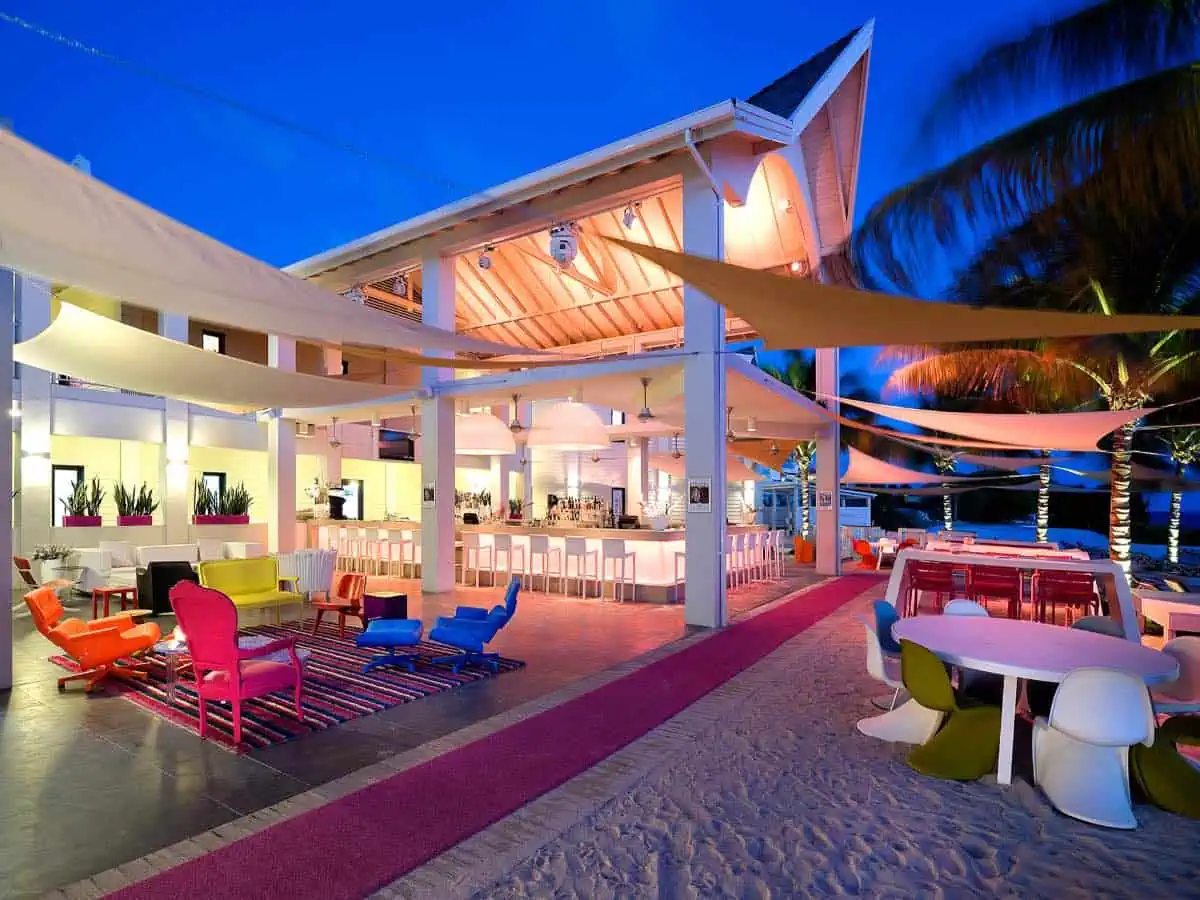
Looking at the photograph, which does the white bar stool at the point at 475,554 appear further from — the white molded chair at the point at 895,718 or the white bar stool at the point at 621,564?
the white molded chair at the point at 895,718

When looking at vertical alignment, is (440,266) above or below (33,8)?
below

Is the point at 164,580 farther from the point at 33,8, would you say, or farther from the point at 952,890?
the point at 33,8

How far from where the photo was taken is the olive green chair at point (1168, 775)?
3.37 m

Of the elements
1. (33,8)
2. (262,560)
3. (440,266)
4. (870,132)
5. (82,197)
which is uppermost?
(33,8)

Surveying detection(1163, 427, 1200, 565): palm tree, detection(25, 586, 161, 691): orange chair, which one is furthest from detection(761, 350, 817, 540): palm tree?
detection(25, 586, 161, 691): orange chair

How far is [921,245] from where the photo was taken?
311 inches

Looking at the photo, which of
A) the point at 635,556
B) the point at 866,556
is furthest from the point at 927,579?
the point at 866,556

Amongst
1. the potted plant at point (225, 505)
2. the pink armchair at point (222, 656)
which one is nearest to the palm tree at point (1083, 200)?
the pink armchair at point (222, 656)

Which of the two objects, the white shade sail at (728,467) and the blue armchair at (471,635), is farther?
the white shade sail at (728,467)

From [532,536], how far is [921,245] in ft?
21.3

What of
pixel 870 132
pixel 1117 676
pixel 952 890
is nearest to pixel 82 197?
pixel 952 890

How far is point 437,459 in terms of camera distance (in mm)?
10250

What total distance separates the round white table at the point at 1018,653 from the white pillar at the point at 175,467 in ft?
43.9

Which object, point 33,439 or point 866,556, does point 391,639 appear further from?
point 866,556
